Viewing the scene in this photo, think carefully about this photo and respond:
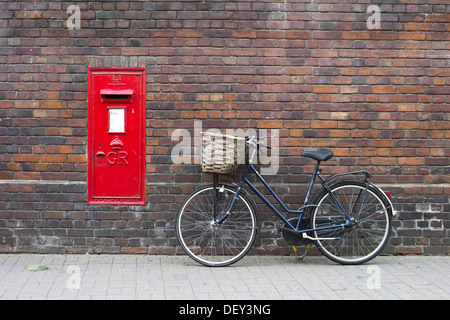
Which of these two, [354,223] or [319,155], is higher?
[319,155]

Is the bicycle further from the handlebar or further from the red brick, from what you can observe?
the red brick

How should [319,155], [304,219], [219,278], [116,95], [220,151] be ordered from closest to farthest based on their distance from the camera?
[219,278]
[220,151]
[319,155]
[304,219]
[116,95]

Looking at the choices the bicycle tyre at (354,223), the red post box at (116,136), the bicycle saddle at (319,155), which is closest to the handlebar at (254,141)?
the bicycle saddle at (319,155)

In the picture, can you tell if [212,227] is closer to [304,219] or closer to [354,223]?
[304,219]

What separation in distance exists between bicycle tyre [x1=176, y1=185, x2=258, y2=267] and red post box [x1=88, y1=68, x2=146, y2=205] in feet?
2.02

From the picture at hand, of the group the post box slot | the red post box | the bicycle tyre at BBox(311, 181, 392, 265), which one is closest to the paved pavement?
the bicycle tyre at BBox(311, 181, 392, 265)

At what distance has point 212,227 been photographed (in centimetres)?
596

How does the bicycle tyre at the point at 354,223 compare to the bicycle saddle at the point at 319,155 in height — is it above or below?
below

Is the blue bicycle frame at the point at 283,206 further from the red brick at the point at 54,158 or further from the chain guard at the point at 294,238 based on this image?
the red brick at the point at 54,158

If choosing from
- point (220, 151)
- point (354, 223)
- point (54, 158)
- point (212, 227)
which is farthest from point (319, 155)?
point (54, 158)

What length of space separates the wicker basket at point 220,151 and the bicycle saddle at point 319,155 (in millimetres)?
809

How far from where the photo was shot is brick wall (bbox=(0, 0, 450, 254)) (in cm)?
625

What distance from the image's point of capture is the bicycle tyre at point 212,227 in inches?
234

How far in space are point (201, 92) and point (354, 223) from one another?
216cm
